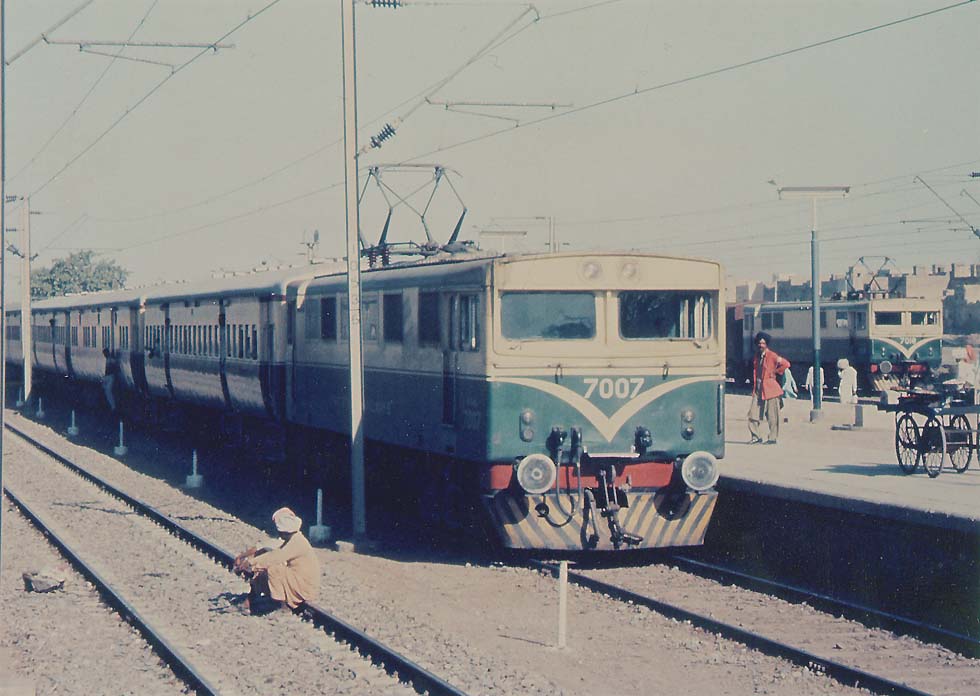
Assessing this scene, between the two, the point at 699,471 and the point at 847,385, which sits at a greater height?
the point at 699,471

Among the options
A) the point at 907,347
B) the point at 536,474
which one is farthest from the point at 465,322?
the point at 907,347

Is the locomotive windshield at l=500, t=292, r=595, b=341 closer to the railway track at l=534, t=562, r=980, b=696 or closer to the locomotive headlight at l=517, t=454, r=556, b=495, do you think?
the locomotive headlight at l=517, t=454, r=556, b=495

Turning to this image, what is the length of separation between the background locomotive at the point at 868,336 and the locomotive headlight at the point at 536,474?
3029 cm

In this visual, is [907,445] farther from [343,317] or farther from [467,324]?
[343,317]

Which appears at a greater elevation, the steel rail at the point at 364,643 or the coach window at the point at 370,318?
the coach window at the point at 370,318

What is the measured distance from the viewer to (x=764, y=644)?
32.7 feet

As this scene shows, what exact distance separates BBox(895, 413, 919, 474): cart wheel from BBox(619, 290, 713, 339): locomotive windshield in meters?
3.81

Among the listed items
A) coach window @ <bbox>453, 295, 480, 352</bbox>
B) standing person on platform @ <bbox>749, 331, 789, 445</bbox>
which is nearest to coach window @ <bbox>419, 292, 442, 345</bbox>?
coach window @ <bbox>453, 295, 480, 352</bbox>

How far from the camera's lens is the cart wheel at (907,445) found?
16364mm

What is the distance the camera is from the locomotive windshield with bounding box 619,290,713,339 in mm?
13633

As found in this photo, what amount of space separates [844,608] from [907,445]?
5686 millimetres

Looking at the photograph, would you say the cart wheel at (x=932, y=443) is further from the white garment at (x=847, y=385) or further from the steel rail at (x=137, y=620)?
the white garment at (x=847, y=385)

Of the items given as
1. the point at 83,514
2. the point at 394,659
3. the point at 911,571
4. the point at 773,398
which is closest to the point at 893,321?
the point at 773,398

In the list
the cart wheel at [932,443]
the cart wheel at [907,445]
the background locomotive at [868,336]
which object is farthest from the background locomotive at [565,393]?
the background locomotive at [868,336]
